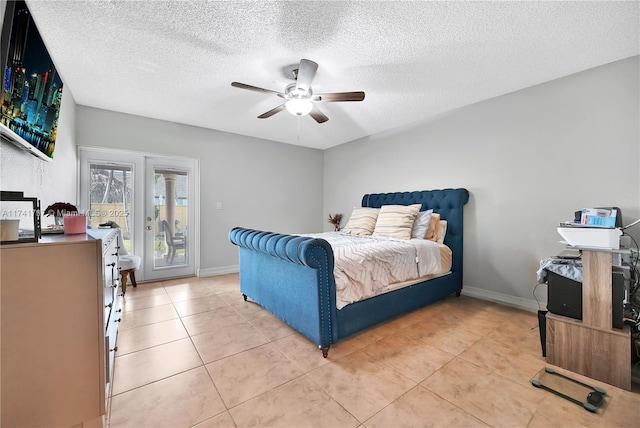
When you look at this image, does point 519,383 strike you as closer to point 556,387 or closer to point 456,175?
point 556,387

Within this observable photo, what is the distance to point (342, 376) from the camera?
178cm

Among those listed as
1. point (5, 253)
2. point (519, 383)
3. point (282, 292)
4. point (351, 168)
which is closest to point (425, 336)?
point (519, 383)

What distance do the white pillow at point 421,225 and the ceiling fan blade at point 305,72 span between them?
2.11 metres

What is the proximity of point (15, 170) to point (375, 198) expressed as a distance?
3.96 m

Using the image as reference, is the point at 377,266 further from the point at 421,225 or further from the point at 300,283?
the point at 421,225

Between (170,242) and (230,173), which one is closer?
(170,242)

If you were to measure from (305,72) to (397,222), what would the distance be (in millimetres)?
2065

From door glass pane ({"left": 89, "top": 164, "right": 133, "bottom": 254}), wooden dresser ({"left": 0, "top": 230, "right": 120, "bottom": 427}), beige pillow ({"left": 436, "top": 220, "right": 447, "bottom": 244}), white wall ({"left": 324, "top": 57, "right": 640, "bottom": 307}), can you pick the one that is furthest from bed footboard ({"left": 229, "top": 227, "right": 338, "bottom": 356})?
white wall ({"left": 324, "top": 57, "right": 640, "bottom": 307})

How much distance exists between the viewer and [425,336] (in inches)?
91.8

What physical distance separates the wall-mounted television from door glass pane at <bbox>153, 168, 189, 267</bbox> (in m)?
1.96

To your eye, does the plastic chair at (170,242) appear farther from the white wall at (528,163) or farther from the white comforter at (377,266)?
the white wall at (528,163)

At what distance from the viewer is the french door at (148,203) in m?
3.60

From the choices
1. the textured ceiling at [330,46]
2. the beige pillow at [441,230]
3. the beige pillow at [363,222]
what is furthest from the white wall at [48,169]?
the beige pillow at [441,230]

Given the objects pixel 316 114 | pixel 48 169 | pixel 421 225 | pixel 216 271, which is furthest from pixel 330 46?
pixel 216 271
